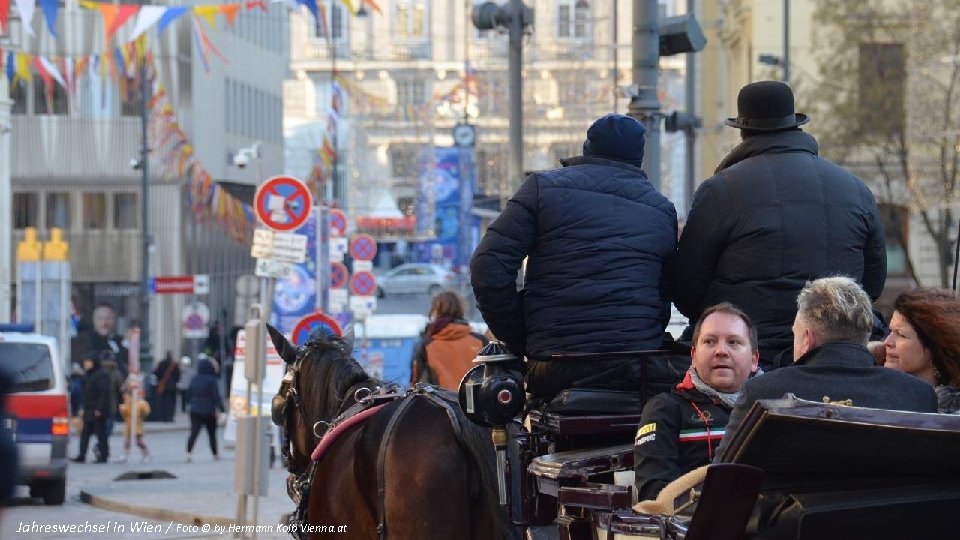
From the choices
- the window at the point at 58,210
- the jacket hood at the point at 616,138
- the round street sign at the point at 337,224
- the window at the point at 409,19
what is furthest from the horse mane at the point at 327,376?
the window at the point at 409,19

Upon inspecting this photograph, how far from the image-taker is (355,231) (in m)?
75.6

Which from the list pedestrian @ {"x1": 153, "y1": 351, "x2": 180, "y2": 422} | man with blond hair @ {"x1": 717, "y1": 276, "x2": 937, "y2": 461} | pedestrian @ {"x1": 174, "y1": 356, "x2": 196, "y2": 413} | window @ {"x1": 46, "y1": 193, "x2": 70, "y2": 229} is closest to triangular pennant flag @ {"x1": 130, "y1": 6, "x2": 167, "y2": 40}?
pedestrian @ {"x1": 153, "y1": 351, "x2": 180, "y2": 422}

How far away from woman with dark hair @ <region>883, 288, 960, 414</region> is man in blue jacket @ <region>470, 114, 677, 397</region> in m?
1.24

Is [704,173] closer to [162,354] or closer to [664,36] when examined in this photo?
[162,354]

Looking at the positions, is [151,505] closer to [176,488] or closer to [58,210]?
[176,488]

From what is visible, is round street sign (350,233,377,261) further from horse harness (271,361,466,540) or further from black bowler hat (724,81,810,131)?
black bowler hat (724,81,810,131)

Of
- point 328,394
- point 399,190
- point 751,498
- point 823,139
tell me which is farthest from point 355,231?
point 751,498

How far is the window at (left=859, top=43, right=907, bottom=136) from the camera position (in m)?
46.2

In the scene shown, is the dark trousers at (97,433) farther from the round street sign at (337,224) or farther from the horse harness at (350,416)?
the horse harness at (350,416)

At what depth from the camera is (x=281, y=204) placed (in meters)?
20.4

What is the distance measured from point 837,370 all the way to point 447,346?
9.86 meters

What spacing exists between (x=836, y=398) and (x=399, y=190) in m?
82.7

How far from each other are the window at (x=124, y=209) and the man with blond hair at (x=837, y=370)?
6131 cm

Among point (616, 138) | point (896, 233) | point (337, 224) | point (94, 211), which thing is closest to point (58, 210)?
point (94, 211)
